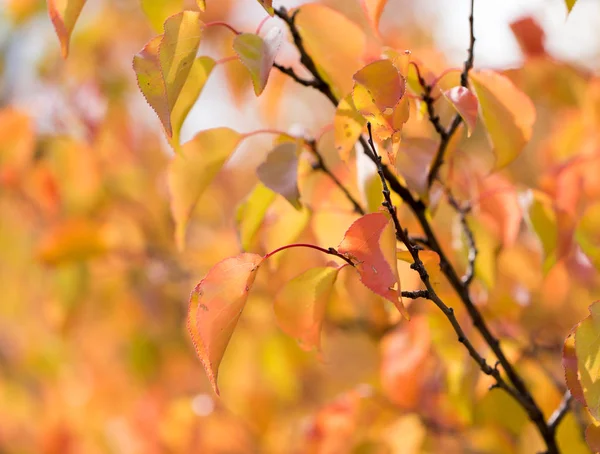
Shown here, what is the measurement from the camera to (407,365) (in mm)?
912

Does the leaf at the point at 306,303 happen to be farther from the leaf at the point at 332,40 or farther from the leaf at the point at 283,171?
the leaf at the point at 332,40

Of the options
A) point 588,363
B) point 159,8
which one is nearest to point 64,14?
point 159,8

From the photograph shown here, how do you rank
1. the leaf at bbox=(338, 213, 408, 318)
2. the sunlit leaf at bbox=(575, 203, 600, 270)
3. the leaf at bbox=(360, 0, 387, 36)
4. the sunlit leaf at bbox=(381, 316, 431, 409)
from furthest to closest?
the sunlit leaf at bbox=(381, 316, 431, 409) → the sunlit leaf at bbox=(575, 203, 600, 270) → the leaf at bbox=(360, 0, 387, 36) → the leaf at bbox=(338, 213, 408, 318)

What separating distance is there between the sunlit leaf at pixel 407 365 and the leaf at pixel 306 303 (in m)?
0.30

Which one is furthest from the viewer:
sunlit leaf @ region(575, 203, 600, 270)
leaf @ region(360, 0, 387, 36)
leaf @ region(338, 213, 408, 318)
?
sunlit leaf @ region(575, 203, 600, 270)

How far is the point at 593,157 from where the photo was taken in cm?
89

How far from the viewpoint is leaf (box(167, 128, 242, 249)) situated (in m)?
0.75

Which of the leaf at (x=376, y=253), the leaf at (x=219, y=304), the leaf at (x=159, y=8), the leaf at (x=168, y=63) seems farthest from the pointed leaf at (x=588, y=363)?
the leaf at (x=159, y=8)

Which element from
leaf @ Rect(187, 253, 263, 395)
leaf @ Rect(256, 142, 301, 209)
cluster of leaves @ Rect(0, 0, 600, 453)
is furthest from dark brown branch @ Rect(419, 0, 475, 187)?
leaf @ Rect(187, 253, 263, 395)

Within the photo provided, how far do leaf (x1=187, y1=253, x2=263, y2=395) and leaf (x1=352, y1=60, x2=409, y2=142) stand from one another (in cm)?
15

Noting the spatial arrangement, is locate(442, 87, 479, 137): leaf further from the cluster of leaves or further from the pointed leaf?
the pointed leaf

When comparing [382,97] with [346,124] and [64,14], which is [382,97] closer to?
[346,124]

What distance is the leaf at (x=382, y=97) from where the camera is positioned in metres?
0.51

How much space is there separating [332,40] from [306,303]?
0.29m
